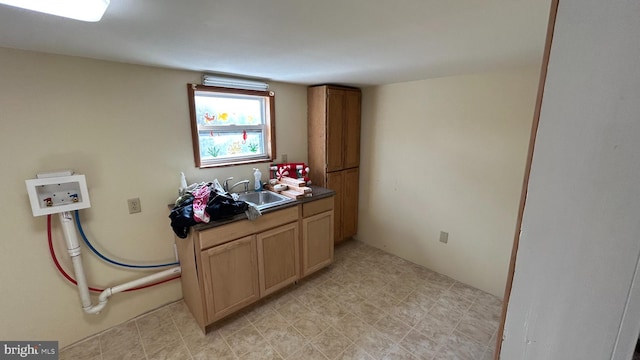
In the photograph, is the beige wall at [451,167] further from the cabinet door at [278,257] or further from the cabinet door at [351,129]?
the cabinet door at [278,257]

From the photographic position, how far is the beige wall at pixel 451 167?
6.95 feet

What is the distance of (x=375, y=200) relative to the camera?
10.4ft

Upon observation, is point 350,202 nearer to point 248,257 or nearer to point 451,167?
point 451,167

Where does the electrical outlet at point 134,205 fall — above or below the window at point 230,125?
below

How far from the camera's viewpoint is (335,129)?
2887mm

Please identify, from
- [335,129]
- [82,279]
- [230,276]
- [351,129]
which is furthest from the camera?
[351,129]

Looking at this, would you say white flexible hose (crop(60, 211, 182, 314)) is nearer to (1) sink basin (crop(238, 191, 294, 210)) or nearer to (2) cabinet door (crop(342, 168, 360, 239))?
(1) sink basin (crop(238, 191, 294, 210))

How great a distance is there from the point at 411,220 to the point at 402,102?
1.32 m

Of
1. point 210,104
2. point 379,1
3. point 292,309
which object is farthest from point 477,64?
point 292,309

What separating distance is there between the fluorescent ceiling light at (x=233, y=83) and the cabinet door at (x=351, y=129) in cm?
97

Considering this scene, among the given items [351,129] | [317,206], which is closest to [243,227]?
[317,206]

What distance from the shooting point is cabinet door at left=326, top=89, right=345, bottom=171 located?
2.79m

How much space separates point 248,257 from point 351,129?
6.16ft

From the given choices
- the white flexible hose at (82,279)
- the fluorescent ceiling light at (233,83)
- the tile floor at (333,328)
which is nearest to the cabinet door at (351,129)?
the fluorescent ceiling light at (233,83)
